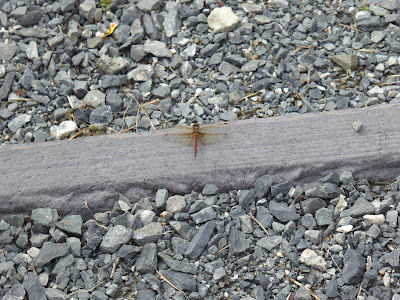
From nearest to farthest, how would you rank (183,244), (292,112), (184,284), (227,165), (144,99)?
(184,284) → (183,244) → (227,165) → (292,112) → (144,99)

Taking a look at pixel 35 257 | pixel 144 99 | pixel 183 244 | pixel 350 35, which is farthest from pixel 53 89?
pixel 350 35

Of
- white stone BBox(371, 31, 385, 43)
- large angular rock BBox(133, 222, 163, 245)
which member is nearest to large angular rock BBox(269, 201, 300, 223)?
large angular rock BBox(133, 222, 163, 245)

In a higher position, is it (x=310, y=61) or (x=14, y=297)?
(x=310, y=61)

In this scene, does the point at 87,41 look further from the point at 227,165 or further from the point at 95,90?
the point at 227,165

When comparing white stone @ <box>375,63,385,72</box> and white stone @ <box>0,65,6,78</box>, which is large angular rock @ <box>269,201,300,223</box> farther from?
white stone @ <box>0,65,6,78</box>

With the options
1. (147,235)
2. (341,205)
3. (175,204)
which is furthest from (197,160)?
(341,205)

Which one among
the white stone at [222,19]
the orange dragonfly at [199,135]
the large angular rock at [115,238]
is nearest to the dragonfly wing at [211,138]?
the orange dragonfly at [199,135]

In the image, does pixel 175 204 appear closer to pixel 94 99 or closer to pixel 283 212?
pixel 283 212
